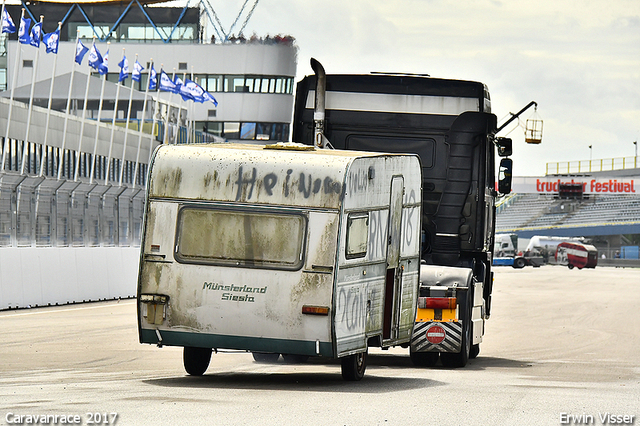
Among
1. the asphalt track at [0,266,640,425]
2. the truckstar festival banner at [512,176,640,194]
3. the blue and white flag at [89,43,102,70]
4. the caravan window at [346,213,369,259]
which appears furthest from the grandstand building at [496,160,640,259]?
the caravan window at [346,213,369,259]

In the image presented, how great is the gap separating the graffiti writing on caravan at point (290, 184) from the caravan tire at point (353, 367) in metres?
2.15

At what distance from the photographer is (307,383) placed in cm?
→ 1338

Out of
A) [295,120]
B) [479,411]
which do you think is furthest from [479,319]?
[479,411]

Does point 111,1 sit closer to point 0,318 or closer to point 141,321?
point 0,318

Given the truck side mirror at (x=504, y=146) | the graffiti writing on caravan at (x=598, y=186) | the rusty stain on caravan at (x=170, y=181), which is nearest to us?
the rusty stain on caravan at (x=170, y=181)

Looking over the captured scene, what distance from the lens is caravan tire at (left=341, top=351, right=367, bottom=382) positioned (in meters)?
13.2

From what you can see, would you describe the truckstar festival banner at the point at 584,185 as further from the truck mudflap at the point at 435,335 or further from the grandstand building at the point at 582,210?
the truck mudflap at the point at 435,335

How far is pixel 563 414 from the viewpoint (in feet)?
34.1

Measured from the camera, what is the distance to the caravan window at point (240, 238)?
40.1ft

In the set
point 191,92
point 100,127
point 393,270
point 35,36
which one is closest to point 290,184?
point 393,270

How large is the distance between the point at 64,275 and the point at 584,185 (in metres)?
72.4

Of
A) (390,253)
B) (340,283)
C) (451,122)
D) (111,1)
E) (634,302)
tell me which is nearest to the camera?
(340,283)

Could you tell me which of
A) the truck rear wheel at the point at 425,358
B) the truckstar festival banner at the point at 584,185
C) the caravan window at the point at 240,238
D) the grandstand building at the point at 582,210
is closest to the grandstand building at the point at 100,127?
the truck rear wheel at the point at 425,358

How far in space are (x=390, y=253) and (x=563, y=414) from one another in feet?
11.9
